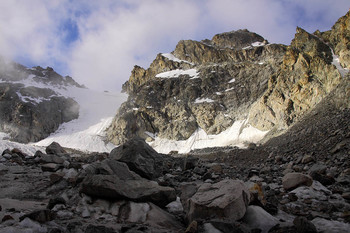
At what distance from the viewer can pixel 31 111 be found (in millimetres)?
69938

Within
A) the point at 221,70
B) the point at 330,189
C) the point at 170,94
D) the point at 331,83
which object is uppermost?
the point at 221,70

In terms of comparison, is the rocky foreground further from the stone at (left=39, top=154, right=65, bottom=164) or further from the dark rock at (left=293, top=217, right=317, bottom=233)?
the stone at (left=39, top=154, right=65, bottom=164)

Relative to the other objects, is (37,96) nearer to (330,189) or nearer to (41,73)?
(41,73)

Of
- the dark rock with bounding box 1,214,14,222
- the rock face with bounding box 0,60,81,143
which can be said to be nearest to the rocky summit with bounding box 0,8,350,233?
the dark rock with bounding box 1,214,14,222

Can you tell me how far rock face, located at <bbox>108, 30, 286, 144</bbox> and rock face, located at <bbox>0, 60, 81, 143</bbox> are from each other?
22675 mm

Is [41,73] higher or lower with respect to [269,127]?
higher

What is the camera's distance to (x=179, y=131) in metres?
57.9

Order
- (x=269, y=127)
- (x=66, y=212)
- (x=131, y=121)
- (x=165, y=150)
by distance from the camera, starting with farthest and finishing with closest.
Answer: (x=131, y=121) → (x=165, y=150) → (x=269, y=127) → (x=66, y=212)

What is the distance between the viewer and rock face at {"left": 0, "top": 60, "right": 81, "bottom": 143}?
66000mm

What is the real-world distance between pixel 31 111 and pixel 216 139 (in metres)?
57.9

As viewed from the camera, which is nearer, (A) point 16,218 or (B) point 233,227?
(B) point 233,227

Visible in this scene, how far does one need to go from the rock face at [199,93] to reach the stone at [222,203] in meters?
49.1

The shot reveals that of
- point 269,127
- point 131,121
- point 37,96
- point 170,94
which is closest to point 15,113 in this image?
point 37,96

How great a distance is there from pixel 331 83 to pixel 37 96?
84.6m
